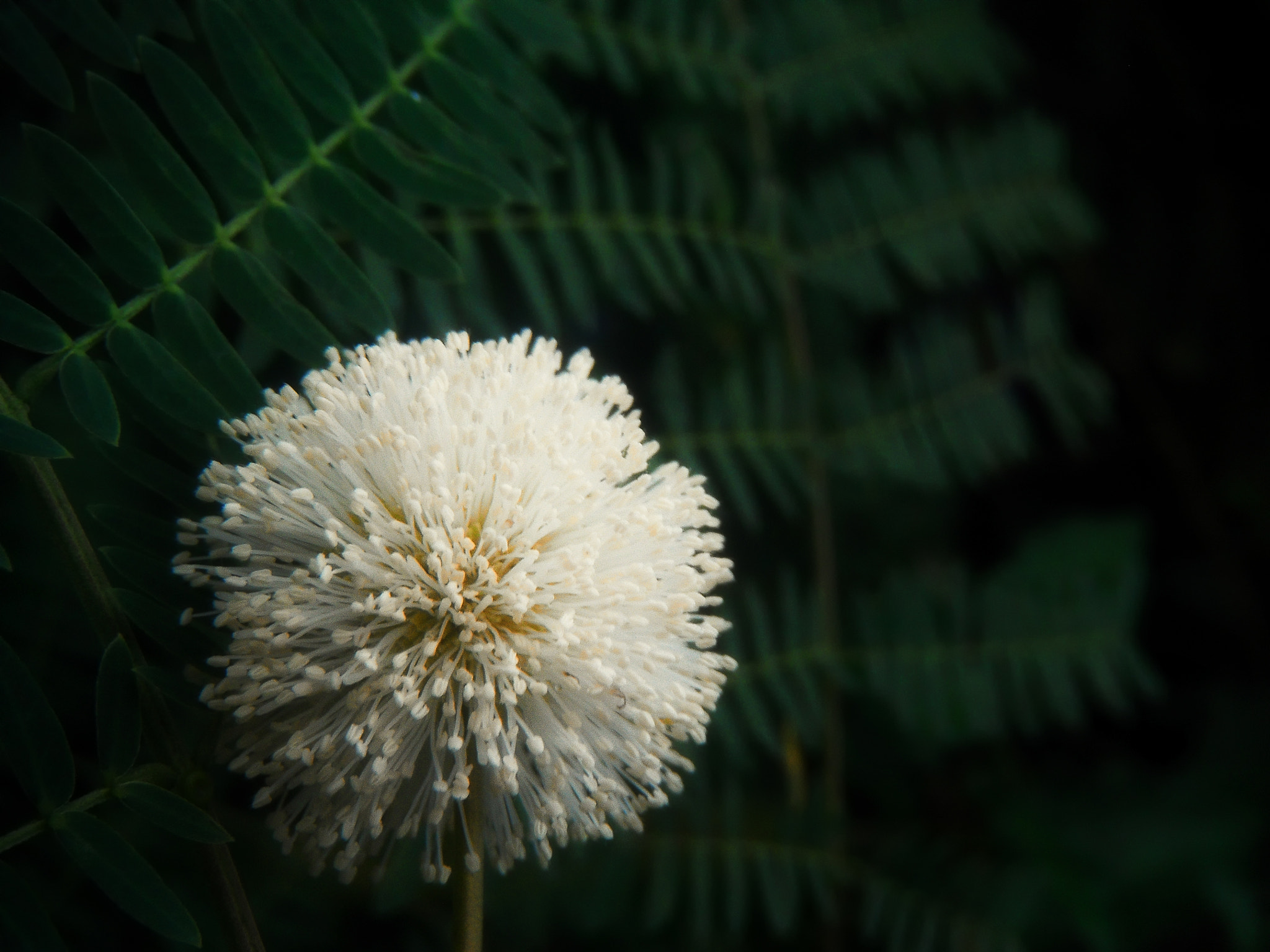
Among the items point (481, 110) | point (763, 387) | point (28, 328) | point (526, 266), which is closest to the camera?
point (28, 328)

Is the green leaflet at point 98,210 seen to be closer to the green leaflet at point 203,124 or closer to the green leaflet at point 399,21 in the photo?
the green leaflet at point 203,124

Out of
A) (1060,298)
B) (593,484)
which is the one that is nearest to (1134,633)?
(1060,298)

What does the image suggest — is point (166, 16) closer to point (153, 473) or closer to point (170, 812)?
point (153, 473)

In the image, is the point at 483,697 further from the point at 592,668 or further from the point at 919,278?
the point at 919,278

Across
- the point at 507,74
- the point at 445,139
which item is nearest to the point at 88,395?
the point at 445,139

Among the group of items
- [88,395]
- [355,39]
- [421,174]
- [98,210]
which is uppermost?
[355,39]

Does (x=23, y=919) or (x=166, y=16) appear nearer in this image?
(x=23, y=919)

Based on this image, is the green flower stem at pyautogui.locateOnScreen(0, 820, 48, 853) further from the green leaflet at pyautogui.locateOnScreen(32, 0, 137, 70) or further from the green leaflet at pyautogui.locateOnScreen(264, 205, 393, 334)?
the green leaflet at pyautogui.locateOnScreen(32, 0, 137, 70)
